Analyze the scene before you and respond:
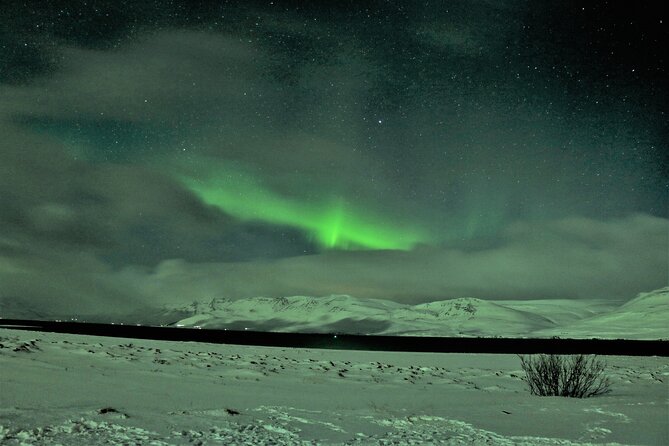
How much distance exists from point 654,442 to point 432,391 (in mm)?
9159

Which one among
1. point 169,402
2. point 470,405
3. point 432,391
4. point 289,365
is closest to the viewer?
point 169,402

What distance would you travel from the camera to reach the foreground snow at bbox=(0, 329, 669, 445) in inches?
352

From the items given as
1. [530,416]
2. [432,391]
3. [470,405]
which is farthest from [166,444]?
[432,391]

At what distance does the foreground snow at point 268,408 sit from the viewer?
29.3 feet

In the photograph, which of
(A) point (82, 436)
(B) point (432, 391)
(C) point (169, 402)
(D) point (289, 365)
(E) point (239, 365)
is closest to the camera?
(A) point (82, 436)

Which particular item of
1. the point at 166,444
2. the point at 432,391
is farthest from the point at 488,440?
the point at 432,391

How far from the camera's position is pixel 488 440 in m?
9.47

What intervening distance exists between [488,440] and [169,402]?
6538 millimetres

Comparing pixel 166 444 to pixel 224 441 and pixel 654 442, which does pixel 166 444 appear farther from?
pixel 654 442

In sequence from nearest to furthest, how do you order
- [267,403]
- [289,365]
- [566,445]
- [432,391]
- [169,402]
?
1. [566,445]
2. [169,402]
3. [267,403]
4. [432,391]
5. [289,365]

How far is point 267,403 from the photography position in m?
13.4

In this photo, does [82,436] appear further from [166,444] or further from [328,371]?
[328,371]

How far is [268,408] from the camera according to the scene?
40.5 ft

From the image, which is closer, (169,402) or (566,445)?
(566,445)
